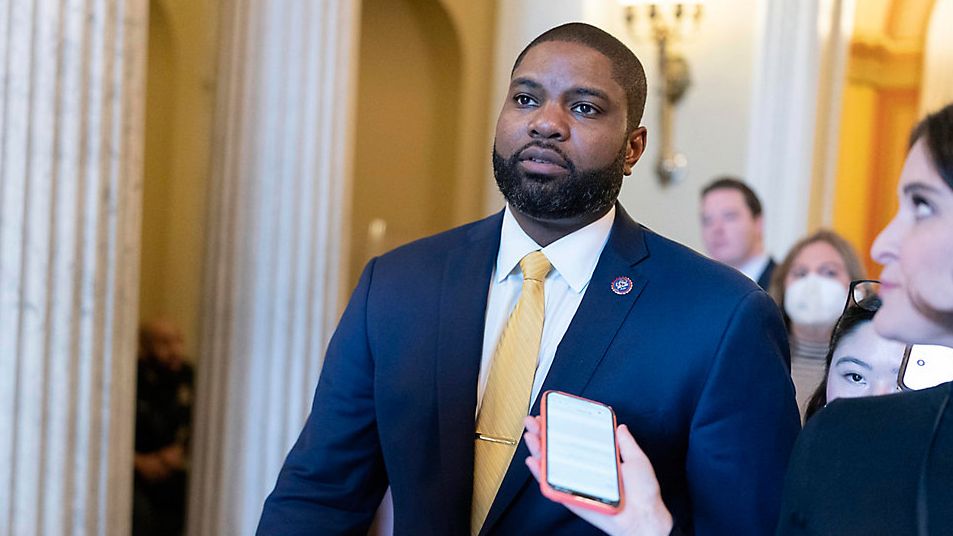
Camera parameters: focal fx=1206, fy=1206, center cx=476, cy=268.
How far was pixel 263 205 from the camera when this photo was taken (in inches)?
172

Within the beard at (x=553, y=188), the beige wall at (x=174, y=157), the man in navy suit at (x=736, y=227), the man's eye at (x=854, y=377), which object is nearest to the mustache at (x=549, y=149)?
the beard at (x=553, y=188)

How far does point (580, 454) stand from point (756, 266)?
3.79 m

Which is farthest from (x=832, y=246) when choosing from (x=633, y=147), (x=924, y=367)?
(x=633, y=147)

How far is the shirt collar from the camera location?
2059 mm

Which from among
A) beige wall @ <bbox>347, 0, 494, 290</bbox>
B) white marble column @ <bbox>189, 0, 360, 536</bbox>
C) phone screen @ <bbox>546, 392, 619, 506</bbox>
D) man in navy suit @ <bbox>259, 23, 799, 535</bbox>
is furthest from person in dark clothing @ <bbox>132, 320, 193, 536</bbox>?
phone screen @ <bbox>546, 392, 619, 506</bbox>

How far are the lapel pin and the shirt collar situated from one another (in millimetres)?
57

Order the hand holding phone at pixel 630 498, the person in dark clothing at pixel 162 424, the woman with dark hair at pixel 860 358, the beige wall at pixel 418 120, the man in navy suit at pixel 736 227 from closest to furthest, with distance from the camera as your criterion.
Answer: the hand holding phone at pixel 630 498 → the woman with dark hair at pixel 860 358 → the man in navy suit at pixel 736 227 → the person in dark clothing at pixel 162 424 → the beige wall at pixel 418 120

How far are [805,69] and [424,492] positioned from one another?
5292mm

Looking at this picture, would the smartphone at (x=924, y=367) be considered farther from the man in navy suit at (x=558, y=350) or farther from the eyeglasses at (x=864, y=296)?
the man in navy suit at (x=558, y=350)

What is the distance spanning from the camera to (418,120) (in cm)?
708

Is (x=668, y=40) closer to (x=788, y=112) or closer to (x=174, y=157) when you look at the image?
(x=788, y=112)

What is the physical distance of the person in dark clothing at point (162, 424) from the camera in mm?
5578

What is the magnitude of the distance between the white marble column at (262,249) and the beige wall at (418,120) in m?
2.29

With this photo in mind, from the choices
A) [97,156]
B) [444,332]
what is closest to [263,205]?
[97,156]
